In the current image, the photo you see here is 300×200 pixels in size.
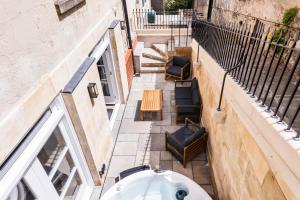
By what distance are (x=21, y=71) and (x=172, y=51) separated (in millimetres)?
7325

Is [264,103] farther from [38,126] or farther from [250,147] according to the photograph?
[38,126]

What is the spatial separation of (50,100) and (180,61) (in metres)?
6.34

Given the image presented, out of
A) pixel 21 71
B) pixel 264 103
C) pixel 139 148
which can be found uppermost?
pixel 21 71

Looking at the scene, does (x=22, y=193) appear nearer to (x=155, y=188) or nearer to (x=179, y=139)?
(x=155, y=188)

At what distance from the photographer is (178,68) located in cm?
828

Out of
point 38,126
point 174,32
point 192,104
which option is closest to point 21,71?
point 38,126

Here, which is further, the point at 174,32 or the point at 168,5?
the point at 168,5

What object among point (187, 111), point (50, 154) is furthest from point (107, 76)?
point (50, 154)

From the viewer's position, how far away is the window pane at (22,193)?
2592 millimetres

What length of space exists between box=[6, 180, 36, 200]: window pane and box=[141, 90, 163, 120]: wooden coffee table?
3.92 meters

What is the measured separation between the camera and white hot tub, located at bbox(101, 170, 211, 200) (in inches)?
150

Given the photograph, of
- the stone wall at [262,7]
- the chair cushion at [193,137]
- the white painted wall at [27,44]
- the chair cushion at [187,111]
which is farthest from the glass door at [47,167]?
the stone wall at [262,7]

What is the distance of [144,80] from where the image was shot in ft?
28.3

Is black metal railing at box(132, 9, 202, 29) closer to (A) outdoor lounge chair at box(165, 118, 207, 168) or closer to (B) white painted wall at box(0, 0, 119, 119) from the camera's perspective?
(A) outdoor lounge chair at box(165, 118, 207, 168)
